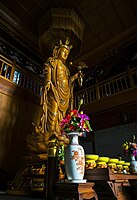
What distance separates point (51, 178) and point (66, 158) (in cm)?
26

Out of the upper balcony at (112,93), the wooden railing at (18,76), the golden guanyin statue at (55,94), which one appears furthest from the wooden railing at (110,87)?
the wooden railing at (18,76)

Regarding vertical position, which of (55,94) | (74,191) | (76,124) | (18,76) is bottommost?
(74,191)

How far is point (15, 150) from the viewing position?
3.28 m

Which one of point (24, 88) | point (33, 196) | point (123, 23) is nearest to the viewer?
point (33, 196)

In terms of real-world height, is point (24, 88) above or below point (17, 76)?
below

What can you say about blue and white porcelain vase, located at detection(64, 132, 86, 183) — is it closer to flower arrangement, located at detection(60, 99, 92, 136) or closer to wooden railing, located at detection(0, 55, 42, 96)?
flower arrangement, located at detection(60, 99, 92, 136)

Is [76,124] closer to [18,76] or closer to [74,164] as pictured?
[74,164]

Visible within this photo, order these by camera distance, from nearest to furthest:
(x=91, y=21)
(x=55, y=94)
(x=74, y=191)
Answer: (x=74, y=191) < (x=55, y=94) < (x=91, y=21)

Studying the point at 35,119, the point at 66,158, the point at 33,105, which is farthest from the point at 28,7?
the point at 66,158

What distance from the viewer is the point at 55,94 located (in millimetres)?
3389

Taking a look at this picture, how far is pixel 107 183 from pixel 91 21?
4.19 metres

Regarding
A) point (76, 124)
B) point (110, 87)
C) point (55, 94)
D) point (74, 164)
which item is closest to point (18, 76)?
point (55, 94)

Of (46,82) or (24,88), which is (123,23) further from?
(24,88)

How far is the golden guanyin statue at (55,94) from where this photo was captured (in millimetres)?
3078
